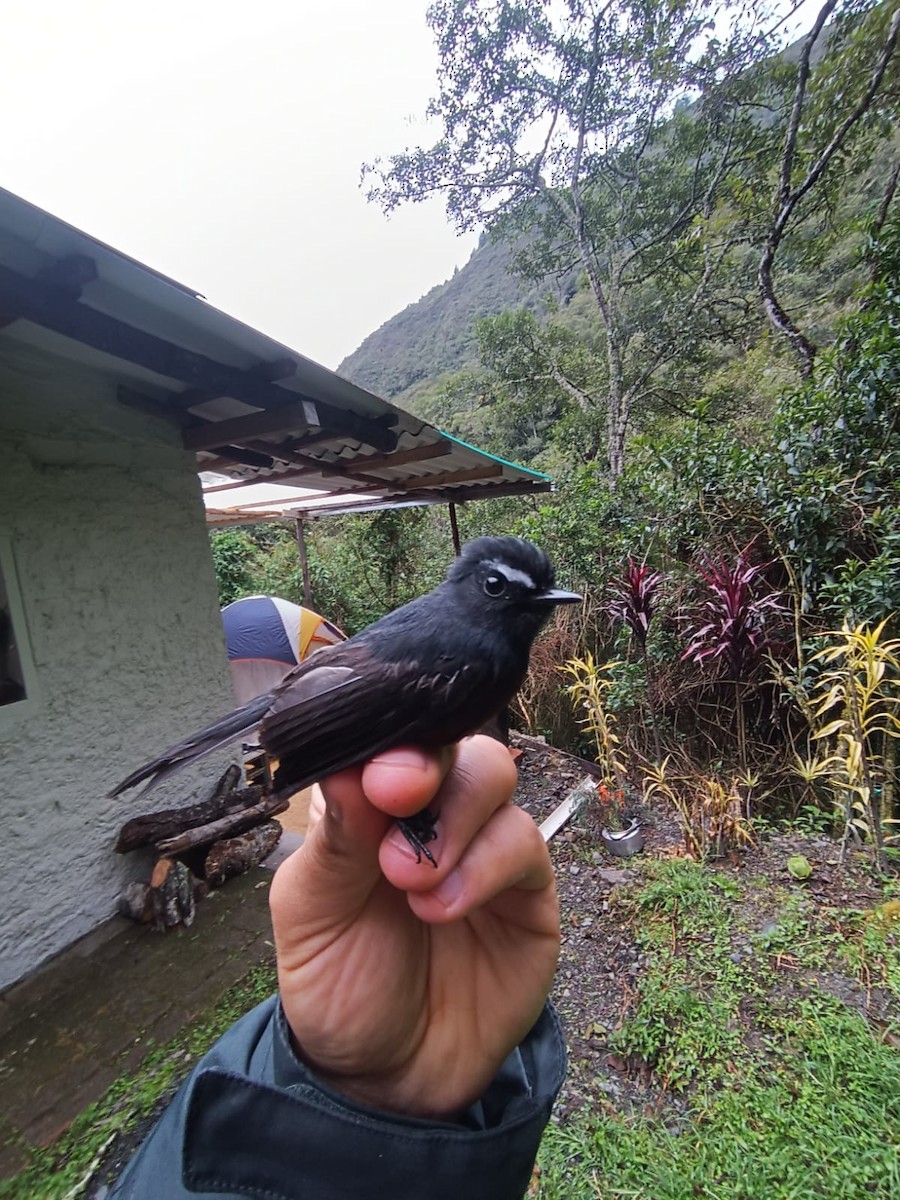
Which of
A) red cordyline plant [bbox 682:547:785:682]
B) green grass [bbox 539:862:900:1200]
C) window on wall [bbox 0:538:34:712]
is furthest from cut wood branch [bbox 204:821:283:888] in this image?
red cordyline plant [bbox 682:547:785:682]

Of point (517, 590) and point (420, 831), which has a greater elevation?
point (517, 590)

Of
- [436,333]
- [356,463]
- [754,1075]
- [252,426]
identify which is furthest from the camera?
[436,333]

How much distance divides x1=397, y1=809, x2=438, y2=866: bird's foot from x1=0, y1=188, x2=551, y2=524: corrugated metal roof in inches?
78.5

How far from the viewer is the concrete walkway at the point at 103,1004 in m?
2.19

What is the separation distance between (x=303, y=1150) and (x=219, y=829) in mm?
3137

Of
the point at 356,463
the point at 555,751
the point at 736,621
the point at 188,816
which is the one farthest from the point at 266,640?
the point at 736,621

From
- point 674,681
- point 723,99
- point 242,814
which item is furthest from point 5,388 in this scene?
point 723,99

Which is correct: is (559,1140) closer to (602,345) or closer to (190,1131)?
(190,1131)

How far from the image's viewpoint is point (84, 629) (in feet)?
10.6

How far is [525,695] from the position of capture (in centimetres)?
614

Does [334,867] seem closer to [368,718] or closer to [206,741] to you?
[368,718]

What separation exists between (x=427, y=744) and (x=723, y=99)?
536 inches

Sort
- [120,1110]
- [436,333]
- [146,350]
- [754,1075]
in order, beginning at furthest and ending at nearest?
[436,333] → [146,350] → [120,1110] → [754,1075]

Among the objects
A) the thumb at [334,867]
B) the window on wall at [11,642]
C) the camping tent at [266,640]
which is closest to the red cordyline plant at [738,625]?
the thumb at [334,867]
